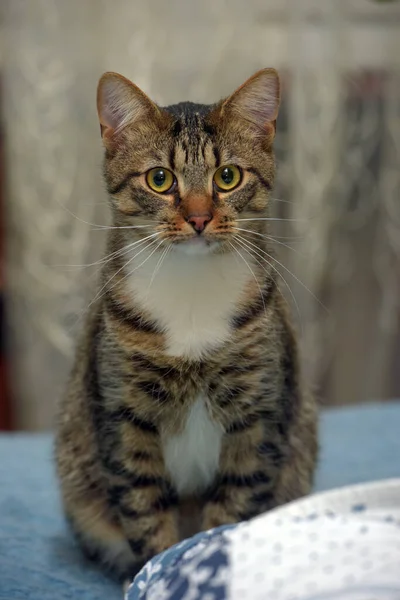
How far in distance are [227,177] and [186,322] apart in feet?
0.65

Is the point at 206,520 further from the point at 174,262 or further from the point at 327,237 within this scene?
Answer: the point at 327,237

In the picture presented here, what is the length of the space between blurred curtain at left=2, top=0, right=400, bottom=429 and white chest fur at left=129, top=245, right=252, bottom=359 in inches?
25.2

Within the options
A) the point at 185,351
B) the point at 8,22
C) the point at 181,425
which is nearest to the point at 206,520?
the point at 181,425

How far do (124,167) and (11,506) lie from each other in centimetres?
67

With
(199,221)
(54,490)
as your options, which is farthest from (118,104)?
(54,490)

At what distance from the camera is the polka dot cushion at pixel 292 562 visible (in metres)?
0.66

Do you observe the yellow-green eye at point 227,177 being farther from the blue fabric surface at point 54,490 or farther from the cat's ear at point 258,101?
the blue fabric surface at point 54,490

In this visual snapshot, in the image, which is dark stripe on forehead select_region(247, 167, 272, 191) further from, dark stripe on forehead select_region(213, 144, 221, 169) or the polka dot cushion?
the polka dot cushion

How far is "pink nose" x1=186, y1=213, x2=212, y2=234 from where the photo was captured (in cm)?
93

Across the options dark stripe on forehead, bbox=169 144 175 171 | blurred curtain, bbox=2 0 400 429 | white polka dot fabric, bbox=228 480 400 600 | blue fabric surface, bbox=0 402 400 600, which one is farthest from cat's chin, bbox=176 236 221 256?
blurred curtain, bbox=2 0 400 429

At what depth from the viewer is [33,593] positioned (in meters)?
1.00

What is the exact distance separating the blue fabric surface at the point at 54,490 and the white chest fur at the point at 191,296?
363mm

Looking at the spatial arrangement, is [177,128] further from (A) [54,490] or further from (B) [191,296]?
(A) [54,490]

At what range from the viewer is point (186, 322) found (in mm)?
1019
